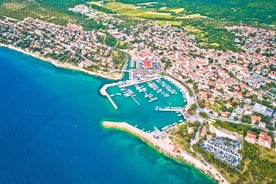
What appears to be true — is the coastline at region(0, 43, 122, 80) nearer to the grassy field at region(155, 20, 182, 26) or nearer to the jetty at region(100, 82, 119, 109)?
the jetty at region(100, 82, 119, 109)

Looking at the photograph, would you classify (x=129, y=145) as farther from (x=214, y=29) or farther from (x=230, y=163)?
(x=214, y=29)

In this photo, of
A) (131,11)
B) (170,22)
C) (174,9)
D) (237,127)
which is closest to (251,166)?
(237,127)

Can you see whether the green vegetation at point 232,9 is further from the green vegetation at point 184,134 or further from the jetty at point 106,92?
the green vegetation at point 184,134

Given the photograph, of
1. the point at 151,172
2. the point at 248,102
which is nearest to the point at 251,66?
the point at 248,102

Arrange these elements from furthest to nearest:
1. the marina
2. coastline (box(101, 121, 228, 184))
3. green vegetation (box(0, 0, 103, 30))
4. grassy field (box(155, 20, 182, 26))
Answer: grassy field (box(155, 20, 182, 26)) < green vegetation (box(0, 0, 103, 30)) < the marina < coastline (box(101, 121, 228, 184))

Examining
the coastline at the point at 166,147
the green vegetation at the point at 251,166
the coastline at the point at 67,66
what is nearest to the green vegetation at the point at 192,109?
the coastline at the point at 166,147

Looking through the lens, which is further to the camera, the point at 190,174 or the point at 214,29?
the point at 214,29

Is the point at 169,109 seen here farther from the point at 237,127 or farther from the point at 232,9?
the point at 232,9

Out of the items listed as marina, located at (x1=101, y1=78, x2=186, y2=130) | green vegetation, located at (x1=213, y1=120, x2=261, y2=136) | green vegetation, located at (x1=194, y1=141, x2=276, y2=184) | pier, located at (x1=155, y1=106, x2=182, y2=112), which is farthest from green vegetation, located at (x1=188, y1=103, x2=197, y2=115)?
green vegetation, located at (x1=194, y1=141, x2=276, y2=184)
